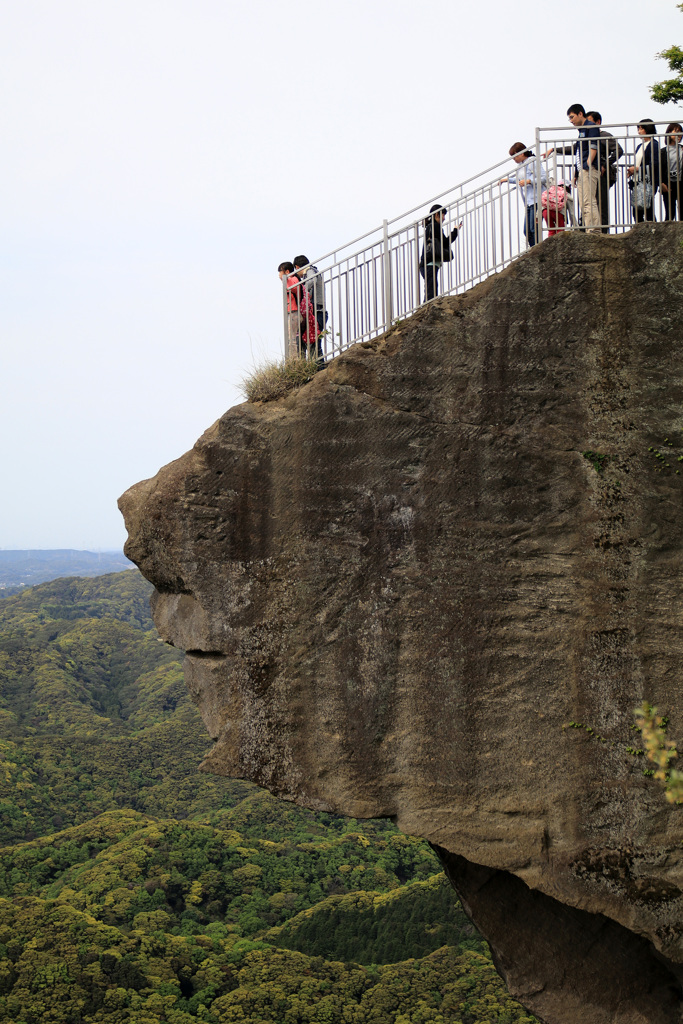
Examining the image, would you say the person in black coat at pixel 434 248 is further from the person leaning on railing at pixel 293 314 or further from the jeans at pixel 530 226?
the person leaning on railing at pixel 293 314

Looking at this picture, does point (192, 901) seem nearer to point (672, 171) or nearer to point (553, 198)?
point (553, 198)

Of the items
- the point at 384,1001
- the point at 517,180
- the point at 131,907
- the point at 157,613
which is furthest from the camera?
the point at 131,907

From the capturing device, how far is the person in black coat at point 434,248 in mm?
10008

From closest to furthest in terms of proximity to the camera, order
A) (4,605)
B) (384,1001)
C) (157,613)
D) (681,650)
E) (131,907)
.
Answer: (681,650) → (157,613) → (384,1001) → (131,907) → (4,605)

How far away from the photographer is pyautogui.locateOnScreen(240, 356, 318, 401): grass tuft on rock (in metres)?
10.1

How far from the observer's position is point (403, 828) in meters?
9.04

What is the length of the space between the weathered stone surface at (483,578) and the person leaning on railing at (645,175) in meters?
0.74

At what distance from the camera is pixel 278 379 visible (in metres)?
10.2

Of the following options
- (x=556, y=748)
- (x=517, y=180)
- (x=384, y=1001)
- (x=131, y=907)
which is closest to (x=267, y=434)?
(x=517, y=180)

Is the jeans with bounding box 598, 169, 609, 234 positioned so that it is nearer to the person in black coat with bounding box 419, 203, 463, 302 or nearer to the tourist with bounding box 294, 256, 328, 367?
the person in black coat with bounding box 419, 203, 463, 302

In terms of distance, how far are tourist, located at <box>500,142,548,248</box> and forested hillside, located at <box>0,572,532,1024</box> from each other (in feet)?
92.6

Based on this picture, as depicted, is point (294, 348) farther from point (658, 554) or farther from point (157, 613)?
point (658, 554)

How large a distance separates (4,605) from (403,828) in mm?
93293

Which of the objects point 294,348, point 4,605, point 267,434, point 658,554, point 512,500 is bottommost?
point 4,605
